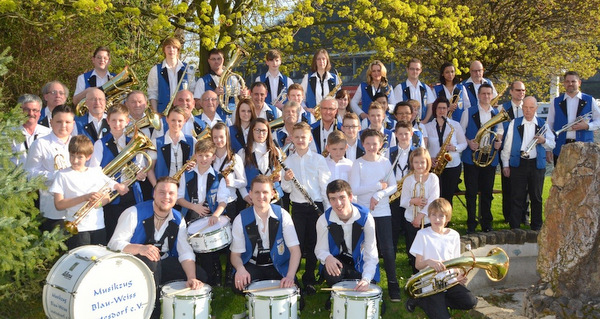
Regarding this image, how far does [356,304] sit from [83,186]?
7.61 ft

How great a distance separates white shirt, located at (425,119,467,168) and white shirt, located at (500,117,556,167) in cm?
47

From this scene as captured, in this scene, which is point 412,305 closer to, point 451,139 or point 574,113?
point 451,139

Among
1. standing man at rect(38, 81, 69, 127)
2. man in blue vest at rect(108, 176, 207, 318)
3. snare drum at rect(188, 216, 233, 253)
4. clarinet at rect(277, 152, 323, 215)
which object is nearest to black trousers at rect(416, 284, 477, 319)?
clarinet at rect(277, 152, 323, 215)

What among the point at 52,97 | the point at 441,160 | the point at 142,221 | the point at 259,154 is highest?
the point at 52,97

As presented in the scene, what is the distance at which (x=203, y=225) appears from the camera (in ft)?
16.3

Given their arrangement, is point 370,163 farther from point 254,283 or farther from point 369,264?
point 254,283

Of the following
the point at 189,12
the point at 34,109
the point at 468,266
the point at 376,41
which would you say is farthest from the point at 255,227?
the point at 189,12

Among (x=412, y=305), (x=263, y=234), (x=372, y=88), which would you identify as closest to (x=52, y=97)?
(x=263, y=234)

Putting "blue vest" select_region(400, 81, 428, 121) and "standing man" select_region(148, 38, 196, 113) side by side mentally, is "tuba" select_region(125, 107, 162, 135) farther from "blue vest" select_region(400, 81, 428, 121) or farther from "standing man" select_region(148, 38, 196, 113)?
"blue vest" select_region(400, 81, 428, 121)

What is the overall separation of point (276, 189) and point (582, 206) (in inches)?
101

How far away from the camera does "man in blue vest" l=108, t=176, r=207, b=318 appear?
471 cm

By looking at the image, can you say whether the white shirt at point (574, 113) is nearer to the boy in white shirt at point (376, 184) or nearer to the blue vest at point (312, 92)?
the blue vest at point (312, 92)

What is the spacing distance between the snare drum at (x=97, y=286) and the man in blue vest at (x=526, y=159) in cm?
434

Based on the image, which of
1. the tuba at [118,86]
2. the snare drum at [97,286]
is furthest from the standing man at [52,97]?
the snare drum at [97,286]
